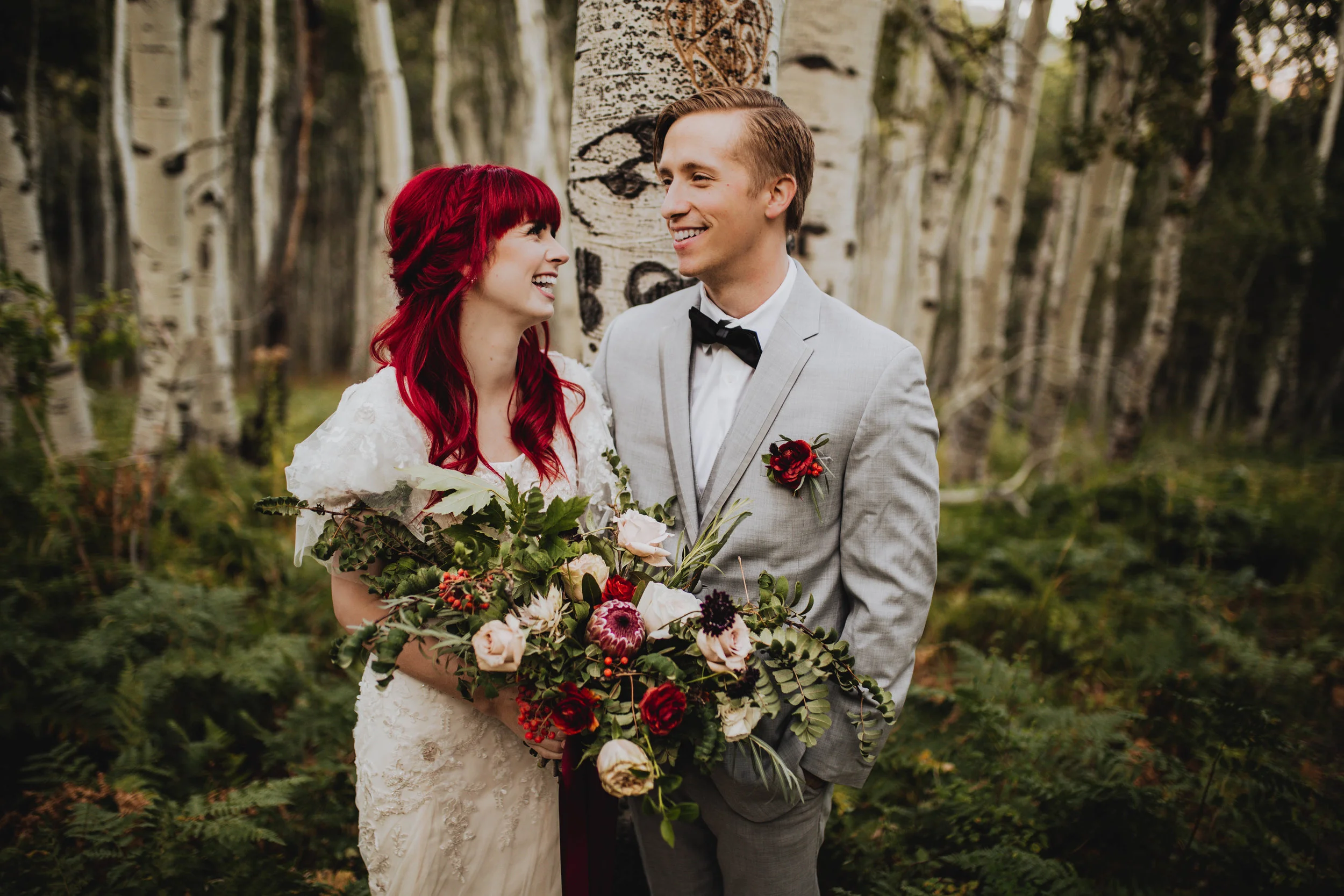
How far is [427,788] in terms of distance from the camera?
1.83m

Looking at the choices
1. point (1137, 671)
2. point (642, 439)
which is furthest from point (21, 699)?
point (1137, 671)

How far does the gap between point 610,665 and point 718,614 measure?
238mm

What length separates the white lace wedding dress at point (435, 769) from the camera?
68.7 inches

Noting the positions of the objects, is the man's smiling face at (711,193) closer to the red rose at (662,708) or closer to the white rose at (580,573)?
the white rose at (580,573)

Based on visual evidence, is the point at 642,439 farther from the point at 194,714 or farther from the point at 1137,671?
the point at 1137,671

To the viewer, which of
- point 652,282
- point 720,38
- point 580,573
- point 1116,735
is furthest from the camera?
point 1116,735

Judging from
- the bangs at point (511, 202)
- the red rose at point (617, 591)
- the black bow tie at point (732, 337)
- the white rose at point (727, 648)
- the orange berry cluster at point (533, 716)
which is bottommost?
the orange berry cluster at point (533, 716)

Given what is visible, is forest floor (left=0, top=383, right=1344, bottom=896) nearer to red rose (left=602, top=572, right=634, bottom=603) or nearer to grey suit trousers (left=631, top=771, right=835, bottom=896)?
grey suit trousers (left=631, top=771, right=835, bottom=896)

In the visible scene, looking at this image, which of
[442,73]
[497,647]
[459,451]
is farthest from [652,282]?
[442,73]

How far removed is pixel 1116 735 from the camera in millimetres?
2943

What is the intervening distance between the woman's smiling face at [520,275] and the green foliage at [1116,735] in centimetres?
212

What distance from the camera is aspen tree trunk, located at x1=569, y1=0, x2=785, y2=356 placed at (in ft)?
7.01

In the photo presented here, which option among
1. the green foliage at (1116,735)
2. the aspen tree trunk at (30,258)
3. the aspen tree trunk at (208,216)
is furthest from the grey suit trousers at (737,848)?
the aspen tree trunk at (208,216)

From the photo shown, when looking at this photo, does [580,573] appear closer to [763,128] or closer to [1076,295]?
[763,128]
